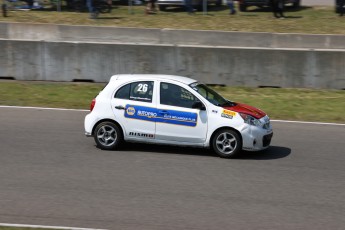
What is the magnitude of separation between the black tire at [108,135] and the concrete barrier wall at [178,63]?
7.23 metres

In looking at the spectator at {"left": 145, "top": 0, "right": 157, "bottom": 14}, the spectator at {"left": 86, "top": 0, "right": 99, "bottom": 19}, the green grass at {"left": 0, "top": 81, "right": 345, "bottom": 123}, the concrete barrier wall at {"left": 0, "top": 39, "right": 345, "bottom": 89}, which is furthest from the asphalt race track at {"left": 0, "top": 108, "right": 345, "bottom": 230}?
the spectator at {"left": 145, "top": 0, "right": 157, "bottom": 14}

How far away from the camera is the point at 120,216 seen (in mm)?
8797

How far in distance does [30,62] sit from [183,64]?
468 cm

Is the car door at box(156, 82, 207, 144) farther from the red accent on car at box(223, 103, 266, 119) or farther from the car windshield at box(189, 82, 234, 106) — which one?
the red accent on car at box(223, 103, 266, 119)

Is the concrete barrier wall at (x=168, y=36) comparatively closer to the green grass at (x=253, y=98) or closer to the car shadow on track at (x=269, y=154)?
the green grass at (x=253, y=98)

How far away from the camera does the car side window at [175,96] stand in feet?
39.7

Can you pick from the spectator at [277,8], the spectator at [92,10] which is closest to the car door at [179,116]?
the spectator at [277,8]

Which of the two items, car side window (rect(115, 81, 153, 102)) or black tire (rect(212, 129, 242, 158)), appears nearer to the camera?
black tire (rect(212, 129, 242, 158))

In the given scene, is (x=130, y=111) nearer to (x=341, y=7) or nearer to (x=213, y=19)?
(x=213, y=19)

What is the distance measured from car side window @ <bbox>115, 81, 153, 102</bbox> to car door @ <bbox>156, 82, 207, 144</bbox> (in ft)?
0.70

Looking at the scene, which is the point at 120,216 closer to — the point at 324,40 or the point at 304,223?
the point at 304,223

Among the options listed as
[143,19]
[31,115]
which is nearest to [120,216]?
[31,115]

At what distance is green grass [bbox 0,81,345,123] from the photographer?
16.7m

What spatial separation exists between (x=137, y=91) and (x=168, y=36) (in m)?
14.0
